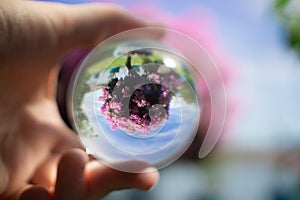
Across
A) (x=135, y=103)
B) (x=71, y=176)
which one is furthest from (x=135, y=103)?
(x=71, y=176)

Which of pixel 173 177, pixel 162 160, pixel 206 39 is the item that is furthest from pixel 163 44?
pixel 173 177

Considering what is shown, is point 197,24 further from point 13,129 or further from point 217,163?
point 217,163

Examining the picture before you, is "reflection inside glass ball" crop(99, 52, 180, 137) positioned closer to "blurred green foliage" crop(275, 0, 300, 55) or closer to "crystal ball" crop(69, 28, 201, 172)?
"crystal ball" crop(69, 28, 201, 172)

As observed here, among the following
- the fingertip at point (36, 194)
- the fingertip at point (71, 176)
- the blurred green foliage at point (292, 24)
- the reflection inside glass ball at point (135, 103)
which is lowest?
the fingertip at point (36, 194)

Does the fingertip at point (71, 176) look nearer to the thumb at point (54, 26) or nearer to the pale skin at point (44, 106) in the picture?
the pale skin at point (44, 106)

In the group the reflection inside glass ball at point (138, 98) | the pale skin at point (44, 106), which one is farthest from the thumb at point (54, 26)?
the reflection inside glass ball at point (138, 98)

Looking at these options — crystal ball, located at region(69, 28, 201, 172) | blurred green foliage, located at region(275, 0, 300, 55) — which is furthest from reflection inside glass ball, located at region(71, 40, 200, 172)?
blurred green foliage, located at region(275, 0, 300, 55)
